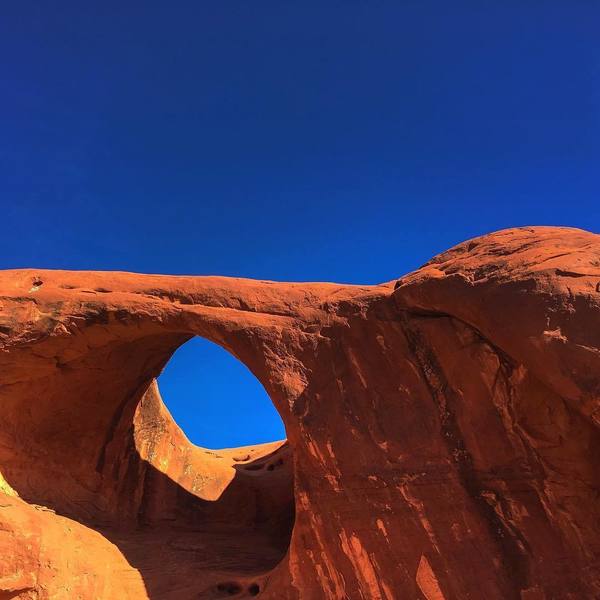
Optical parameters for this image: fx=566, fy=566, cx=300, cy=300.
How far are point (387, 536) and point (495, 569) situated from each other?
4.69 feet

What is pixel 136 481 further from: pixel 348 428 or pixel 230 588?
pixel 348 428

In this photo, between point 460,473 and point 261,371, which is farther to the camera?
point 261,371

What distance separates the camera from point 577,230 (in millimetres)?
7551

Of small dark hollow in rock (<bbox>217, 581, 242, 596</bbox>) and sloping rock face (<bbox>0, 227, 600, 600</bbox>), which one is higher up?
sloping rock face (<bbox>0, 227, 600, 600</bbox>)

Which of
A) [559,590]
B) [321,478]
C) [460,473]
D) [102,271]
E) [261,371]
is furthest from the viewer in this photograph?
[102,271]

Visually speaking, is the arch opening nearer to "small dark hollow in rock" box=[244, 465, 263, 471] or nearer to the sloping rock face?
the sloping rock face

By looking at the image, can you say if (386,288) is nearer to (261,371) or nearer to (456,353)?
(456,353)

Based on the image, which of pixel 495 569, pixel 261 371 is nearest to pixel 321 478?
pixel 261 371

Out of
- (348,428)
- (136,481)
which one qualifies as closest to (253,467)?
(136,481)

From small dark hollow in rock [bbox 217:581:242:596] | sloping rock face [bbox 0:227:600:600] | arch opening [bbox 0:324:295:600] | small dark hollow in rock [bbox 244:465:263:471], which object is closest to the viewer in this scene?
sloping rock face [bbox 0:227:600:600]

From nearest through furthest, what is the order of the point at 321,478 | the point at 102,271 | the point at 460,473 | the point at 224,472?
the point at 460,473 < the point at 321,478 < the point at 102,271 < the point at 224,472

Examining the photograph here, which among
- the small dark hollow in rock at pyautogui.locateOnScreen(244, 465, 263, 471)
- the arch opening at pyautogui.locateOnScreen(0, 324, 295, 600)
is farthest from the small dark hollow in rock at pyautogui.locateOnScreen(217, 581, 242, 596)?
the small dark hollow in rock at pyautogui.locateOnScreen(244, 465, 263, 471)

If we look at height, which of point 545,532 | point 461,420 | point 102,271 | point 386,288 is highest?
point 102,271

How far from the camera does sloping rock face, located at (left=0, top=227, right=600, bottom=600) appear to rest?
677 cm
